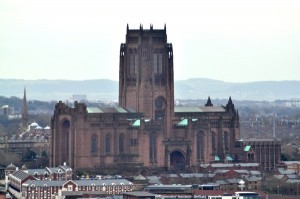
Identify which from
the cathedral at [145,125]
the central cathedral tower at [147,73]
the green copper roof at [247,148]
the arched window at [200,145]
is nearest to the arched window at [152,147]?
the cathedral at [145,125]

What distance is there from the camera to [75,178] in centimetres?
13762

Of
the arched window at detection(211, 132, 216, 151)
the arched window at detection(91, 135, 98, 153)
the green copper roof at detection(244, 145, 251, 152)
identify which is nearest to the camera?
the arched window at detection(91, 135, 98, 153)

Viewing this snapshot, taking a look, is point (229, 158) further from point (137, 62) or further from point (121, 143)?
point (137, 62)

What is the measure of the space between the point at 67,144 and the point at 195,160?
1265 centimetres

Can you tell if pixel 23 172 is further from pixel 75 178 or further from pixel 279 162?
pixel 279 162

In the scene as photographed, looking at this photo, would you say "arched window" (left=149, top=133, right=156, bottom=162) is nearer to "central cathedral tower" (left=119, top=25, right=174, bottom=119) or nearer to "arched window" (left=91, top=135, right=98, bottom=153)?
"central cathedral tower" (left=119, top=25, right=174, bottom=119)

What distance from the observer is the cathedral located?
5827 inches

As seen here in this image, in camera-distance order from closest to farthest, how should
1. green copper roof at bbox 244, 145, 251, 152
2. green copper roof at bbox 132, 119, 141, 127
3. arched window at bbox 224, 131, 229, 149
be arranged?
green copper roof at bbox 132, 119, 141, 127 → green copper roof at bbox 244, 145, 251, 152 → arched window at bbox 224, 131, 229, 149

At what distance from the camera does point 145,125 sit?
493ft

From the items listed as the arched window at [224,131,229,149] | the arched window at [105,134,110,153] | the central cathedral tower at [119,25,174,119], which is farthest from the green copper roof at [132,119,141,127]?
the arched window at [224,131,229,149]

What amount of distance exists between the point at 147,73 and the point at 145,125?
697 cm

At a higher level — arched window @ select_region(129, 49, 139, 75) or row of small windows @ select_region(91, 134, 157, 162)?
arched window @ select_region(129, 49, 139, 75)

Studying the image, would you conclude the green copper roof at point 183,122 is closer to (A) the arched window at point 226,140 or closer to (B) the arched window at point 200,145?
(B) the arched window at point 200,145

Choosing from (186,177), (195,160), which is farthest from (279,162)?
(186,177)
